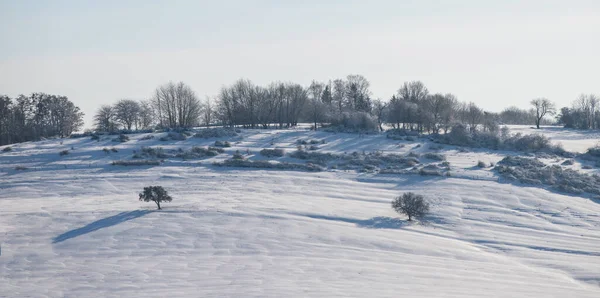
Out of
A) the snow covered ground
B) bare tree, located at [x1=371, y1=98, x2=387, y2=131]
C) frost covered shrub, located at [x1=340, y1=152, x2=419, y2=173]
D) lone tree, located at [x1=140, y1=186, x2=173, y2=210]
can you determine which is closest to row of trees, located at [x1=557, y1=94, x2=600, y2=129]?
the snow covered ground

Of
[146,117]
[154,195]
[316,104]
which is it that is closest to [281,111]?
[316,104]

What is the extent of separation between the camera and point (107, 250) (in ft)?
70.5

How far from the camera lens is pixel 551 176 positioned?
39094 mm

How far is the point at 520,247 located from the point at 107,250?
17.6 meters

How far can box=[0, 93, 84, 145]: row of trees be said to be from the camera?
220 ft

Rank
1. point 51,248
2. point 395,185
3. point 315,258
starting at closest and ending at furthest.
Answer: point 315,258 < point 51,248 < point 395,185

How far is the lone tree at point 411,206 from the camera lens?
28.4 metres

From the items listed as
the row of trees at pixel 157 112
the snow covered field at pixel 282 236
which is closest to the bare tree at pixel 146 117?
the row of trees at pixel 157 112

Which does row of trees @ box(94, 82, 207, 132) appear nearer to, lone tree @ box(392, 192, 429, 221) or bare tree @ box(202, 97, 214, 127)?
bare tree @ box(202, 97, 214, 127)

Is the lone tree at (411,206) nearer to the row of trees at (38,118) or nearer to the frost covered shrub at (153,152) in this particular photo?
the frost covered shrub at (153,152)

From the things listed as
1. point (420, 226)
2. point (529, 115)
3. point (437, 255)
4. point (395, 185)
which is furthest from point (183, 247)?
point (529, 115)

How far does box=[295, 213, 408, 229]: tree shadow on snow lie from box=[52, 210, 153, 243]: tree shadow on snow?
8.50 meters

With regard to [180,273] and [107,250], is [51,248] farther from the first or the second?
[180,273]

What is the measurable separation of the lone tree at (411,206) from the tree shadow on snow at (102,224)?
43.7 ft
